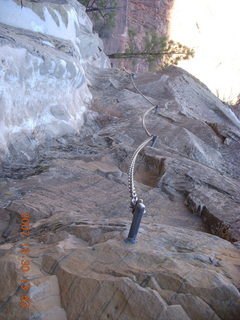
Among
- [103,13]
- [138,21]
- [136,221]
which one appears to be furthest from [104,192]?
[138,21]

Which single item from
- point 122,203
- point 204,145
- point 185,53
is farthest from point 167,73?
point 122,203

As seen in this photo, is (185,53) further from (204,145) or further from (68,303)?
(68,303)

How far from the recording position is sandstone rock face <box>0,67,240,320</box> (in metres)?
1.31

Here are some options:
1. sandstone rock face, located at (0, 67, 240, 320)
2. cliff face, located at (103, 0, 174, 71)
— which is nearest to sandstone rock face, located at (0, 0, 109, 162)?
sandstone rock face, located at (0, 67, 240, 320)

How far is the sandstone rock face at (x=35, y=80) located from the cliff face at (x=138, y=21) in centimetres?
923

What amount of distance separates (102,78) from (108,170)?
3800mm

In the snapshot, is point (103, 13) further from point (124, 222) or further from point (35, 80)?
point (124, 222)

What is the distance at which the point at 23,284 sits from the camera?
4.48ft

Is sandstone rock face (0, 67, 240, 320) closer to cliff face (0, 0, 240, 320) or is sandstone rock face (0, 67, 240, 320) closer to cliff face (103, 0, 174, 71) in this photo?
cliff face (0, 0, 240, 320)

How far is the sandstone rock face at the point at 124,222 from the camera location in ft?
4.31
